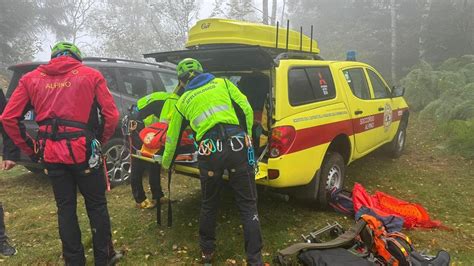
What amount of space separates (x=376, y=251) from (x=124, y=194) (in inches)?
146

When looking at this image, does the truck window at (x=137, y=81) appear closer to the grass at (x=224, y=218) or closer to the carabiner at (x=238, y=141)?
the grass at (x=224, y=218)

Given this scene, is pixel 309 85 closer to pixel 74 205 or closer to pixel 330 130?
pixel 330 130

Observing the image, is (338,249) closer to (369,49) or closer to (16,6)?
(369,49)

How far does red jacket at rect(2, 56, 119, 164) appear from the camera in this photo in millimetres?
3010

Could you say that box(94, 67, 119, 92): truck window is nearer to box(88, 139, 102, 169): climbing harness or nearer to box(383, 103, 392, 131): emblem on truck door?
box(88, 139, 102, 169): climbing harness

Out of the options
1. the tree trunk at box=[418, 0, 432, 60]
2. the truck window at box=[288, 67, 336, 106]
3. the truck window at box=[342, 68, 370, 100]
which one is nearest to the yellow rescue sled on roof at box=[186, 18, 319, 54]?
the truck window at box=[288, 67, 336, 106]

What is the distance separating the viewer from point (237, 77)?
5.07 meters

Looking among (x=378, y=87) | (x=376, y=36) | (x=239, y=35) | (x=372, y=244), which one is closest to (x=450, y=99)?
(x=378, y=87)

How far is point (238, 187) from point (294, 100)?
4.60 ft

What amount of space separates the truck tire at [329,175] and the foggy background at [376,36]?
3.78 metres

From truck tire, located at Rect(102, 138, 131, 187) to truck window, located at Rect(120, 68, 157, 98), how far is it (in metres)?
0.91

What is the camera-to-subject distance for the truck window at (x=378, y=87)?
625 cm

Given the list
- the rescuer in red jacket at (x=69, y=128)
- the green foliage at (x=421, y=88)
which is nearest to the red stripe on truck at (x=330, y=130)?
the rescuer in red jacket at (x=69, y=128)

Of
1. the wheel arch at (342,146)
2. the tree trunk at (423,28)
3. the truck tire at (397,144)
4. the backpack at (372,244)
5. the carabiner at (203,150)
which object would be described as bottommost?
the backpack at (372,244)
